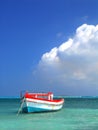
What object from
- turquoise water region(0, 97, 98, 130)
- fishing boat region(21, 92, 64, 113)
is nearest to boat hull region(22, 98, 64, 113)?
fishing boat region(21, 92, 64, 113)

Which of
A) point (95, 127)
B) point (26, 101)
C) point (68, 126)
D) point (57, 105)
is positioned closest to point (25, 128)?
point (68, 126)

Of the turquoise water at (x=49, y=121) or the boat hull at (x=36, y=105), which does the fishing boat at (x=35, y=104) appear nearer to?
the boat hull at (x=36, y=105)

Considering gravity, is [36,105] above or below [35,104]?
below

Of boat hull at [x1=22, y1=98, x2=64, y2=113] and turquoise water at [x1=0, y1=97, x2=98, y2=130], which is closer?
turquoise water at [x1=0, y1=97, x2=98, y2=130]

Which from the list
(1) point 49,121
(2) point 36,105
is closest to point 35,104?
(2) point 36,105

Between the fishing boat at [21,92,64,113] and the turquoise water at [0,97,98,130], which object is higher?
the fishing boat at [21,92,64,113]

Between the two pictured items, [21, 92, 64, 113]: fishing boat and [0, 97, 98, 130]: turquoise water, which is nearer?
[0, 97, 98, 130]: turquoise water

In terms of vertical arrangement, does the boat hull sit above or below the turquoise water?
above

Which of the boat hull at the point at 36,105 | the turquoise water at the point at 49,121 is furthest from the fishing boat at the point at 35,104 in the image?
the turquoise water at the point at 49,121

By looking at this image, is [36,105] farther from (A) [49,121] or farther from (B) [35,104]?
(A) [49,121]

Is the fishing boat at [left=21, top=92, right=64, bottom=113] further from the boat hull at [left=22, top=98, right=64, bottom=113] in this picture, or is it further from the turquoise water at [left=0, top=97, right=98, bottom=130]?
the turquoise water at [left=0, top=97, right=98, bottom=130]

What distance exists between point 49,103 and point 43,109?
1067 mm

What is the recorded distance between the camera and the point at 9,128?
22.6 m

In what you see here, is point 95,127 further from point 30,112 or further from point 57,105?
point 57,105
